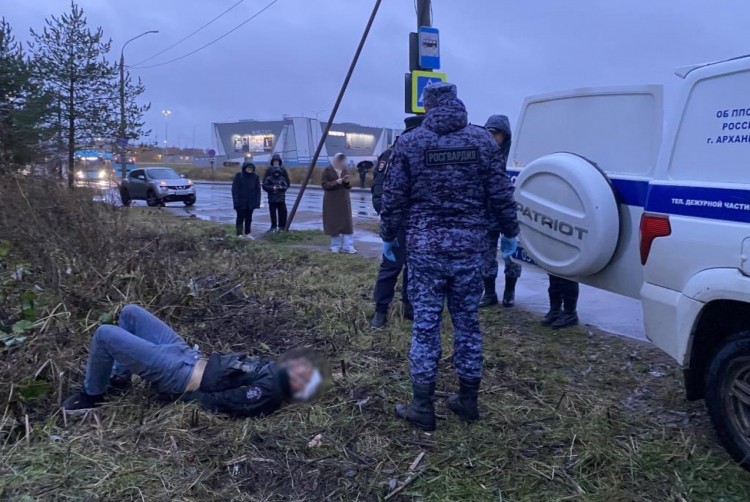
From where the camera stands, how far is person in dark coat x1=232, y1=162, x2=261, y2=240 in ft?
40.4

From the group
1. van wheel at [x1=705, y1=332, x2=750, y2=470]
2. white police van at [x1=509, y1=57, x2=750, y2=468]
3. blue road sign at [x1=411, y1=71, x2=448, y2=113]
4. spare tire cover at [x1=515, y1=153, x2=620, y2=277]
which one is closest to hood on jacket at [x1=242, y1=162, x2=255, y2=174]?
blue road sign at [x1=411, y1=71, x2=448, y2=113]

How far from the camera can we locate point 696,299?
331 cm

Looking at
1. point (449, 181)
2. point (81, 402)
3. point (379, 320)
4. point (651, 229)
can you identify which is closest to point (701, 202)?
point (651, 229)

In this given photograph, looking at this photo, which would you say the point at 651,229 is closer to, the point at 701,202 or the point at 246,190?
the point at 701,202

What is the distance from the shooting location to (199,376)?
13.0 ft

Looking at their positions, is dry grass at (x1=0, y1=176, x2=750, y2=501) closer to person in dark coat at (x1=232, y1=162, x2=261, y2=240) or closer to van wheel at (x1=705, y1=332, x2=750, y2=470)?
van wheel at (x1=705, y1=332, x2=750, y2=470)

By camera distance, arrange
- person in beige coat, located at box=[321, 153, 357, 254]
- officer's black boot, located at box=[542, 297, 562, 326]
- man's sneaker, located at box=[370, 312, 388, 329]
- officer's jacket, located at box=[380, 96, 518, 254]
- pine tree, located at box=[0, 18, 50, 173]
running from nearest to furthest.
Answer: officer's jacket, located at box=[380, 96, 518, 254]
man's sneaker, located at box=[370, 312, 388, 329]
officer's black boot, located at box=[542, 297, 562, 326]
person in beige coat, located at box=[321, 153, 357, 254]
pine tree, located at box=[0, 18, 50, 173]

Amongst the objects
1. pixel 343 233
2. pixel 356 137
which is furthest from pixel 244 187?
pixel 356 137

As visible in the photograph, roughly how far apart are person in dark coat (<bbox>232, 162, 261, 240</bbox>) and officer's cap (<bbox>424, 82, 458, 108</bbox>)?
8.85 m

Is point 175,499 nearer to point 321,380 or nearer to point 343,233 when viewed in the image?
point 321,380

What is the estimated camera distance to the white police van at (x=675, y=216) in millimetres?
3213

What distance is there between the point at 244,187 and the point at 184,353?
8.53m

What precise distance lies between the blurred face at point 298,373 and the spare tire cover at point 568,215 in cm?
192

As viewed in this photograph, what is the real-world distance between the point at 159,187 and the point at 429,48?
16088mm
